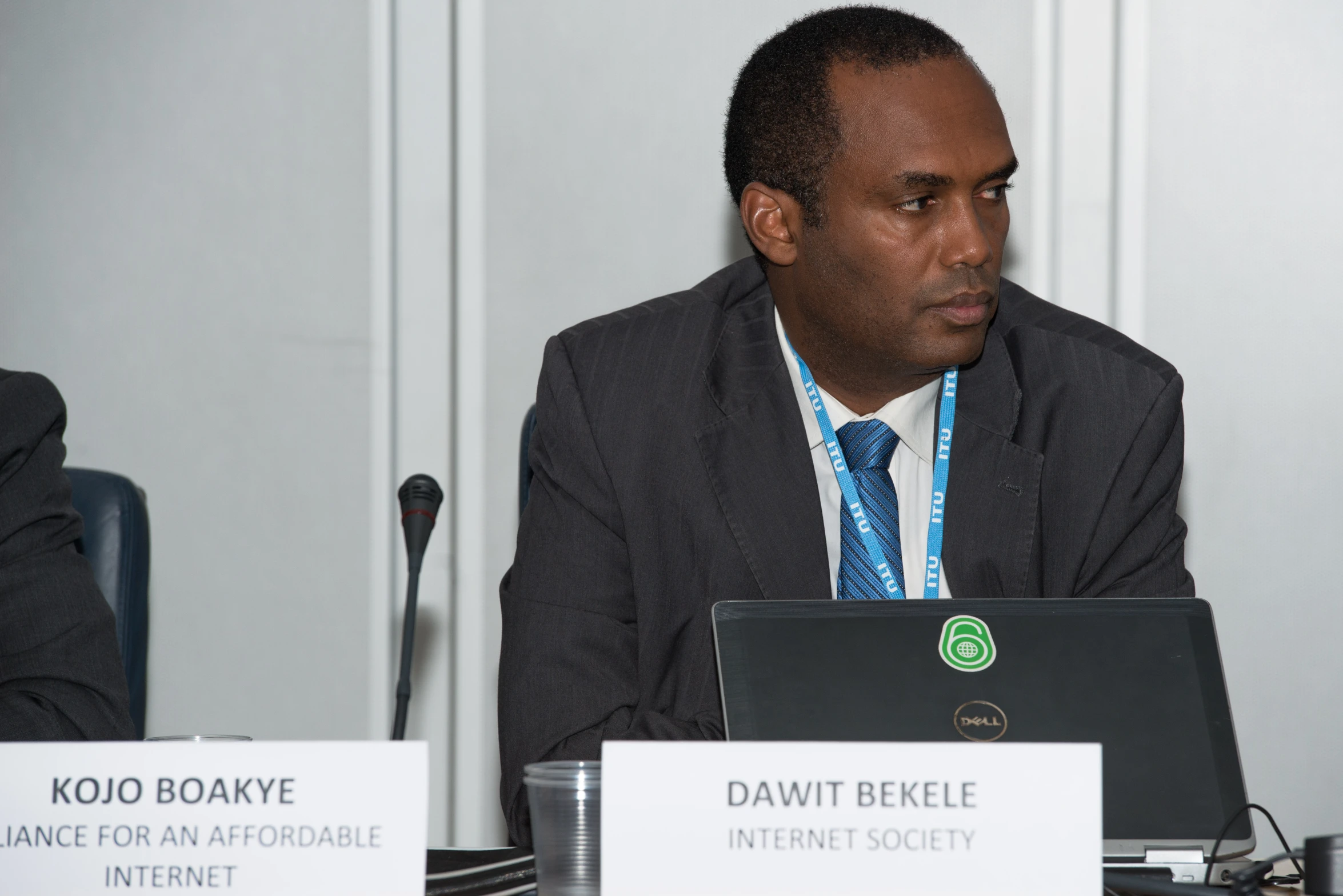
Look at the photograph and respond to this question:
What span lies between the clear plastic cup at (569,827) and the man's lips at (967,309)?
956 millimetres

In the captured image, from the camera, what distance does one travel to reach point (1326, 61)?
2.60 meters

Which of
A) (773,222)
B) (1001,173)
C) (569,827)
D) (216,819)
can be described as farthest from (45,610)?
(1001,173)

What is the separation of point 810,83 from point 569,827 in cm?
122

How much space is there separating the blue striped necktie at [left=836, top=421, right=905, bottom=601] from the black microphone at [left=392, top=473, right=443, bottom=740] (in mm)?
533

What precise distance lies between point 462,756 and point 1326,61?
89.1 inches

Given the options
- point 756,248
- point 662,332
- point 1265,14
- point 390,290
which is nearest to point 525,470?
point 662,332

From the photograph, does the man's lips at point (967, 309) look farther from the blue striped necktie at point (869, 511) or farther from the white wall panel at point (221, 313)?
the white wall panel at point (221, 313)

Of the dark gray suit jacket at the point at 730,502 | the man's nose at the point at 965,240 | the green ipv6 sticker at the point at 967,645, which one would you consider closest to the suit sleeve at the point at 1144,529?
the dark gray suit jacket at the point at 730,502

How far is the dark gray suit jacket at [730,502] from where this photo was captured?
1.70m

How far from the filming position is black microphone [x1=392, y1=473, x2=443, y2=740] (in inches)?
60.1

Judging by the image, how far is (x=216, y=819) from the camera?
0.94 meters

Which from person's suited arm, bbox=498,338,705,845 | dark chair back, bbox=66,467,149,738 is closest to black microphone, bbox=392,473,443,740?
person's suited arm, bbox=498,338,705,845

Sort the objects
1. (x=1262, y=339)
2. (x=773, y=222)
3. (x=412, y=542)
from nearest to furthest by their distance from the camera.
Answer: (x=412, y=542)
(x=773, y=222)
(x=1262, y=339)

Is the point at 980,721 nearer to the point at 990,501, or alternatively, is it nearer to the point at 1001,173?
the point at 990,501
